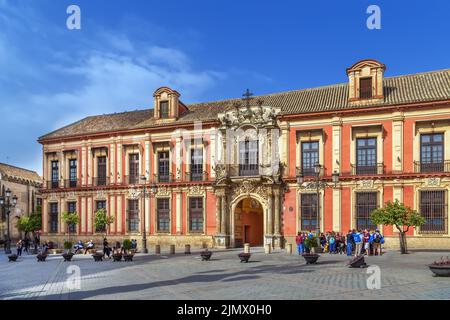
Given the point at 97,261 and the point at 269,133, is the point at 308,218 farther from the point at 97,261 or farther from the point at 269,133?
the point at 97,261

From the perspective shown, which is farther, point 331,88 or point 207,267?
point 331,88

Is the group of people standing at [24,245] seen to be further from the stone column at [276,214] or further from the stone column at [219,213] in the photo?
Result: the stone column at [276,214]

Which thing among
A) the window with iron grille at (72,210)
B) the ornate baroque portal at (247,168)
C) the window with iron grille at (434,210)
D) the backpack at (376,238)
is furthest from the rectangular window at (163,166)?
the window with iron grille at (434,210)

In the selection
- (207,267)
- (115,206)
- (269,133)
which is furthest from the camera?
(115,206)

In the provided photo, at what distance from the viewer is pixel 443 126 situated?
30203 mm

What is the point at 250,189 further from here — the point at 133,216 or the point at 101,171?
the point at 101,171

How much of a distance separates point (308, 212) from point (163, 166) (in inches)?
476

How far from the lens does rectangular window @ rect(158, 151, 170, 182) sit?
3816 centimetres

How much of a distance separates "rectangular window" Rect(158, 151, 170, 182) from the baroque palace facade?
0.26ft

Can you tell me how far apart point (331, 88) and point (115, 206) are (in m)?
19.4

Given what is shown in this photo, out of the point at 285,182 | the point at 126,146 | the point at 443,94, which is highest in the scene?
Result: the point at 443,94

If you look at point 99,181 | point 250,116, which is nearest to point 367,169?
point 250,116
